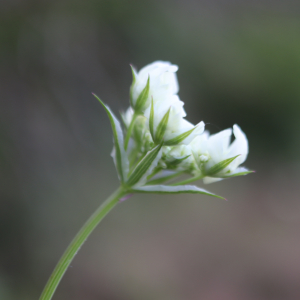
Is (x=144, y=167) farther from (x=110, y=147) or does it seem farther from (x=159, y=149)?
(x=110, y=147)

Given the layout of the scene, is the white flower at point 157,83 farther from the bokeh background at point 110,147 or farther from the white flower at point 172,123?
the bokeh background at point 110,147

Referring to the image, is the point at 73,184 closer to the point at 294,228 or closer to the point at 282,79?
the point at 294,228

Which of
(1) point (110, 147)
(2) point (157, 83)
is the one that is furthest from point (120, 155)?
(1) point (110, 147)

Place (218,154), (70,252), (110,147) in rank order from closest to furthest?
(70,252)
(218,154)
(110,147)

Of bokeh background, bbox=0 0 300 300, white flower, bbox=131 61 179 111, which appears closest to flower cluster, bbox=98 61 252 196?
white flower, bbox=131 61 179 111

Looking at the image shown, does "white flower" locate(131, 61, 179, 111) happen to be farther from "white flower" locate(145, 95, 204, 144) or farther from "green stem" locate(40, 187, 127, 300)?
"green stem" locate(40, 187, 127, 300)

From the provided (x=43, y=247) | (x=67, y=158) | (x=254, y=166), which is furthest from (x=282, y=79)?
(x=43, y=247)
